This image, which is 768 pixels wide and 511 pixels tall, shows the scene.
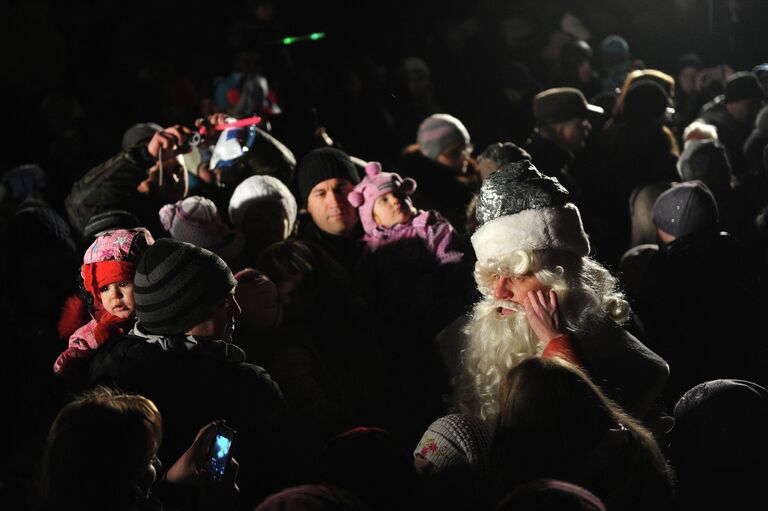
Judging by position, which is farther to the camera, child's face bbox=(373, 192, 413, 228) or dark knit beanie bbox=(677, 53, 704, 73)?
dark knit beanie bbox=(677, 53, 704, 73)

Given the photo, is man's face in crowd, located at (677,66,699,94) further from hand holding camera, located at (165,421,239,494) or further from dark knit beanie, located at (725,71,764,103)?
hand holding camera, located at (165,421,239,494)

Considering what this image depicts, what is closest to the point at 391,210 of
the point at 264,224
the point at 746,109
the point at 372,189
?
the point at 372,189

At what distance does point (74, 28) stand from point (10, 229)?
17.3 feet

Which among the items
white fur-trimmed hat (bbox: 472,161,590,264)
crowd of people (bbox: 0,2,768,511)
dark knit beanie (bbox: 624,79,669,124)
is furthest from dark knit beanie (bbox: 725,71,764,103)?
white fur-trimmed hat (bbox: 472,161,590,264)

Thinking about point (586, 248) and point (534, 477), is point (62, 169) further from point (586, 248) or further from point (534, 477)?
point (534, 477)

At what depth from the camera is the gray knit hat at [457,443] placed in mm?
2420

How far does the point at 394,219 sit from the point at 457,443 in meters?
2.35

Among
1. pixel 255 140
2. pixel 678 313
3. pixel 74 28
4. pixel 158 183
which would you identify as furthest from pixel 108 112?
pixel 678 313

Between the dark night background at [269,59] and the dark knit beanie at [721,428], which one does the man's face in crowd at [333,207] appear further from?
the dark knit beanie at [721,428]

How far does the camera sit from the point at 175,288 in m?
2.81

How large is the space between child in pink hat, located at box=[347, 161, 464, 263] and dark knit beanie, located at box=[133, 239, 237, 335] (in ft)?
6.00

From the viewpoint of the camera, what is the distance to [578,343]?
2693mm

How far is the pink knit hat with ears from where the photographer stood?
4.68m

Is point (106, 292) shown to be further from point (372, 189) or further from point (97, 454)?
point (372, 189)
